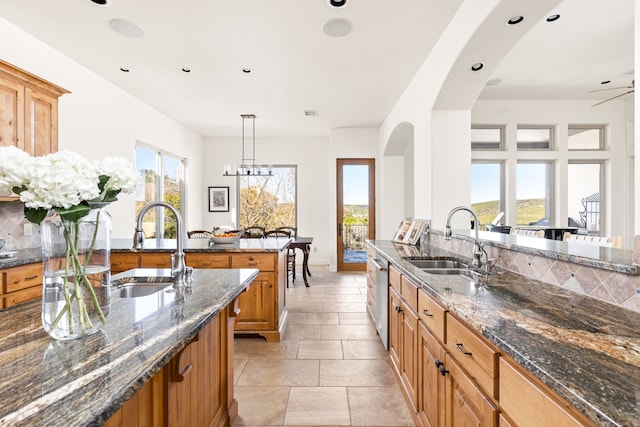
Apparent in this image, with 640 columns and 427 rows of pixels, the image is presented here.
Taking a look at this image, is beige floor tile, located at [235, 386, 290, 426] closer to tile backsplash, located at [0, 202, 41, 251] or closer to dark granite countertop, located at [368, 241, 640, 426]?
dark granite countertop, located at [368, 241, 640, 426]

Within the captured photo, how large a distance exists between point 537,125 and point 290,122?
14.4ft

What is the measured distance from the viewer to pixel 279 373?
255 centimetres

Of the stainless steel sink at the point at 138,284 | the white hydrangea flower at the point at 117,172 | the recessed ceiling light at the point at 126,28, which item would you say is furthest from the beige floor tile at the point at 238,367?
the recessed ceiling light at the point at 126,28

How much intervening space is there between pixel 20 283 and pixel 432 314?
2935 millimetres

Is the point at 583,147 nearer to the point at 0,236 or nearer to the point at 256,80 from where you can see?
the point at 256,80

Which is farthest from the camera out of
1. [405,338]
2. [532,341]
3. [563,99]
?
[563,99]

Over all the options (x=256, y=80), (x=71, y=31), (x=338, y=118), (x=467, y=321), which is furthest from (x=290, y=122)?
(x=467, y=321)

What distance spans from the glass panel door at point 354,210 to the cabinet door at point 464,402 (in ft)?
17.2

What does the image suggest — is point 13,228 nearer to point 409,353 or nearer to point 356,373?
point 356,373

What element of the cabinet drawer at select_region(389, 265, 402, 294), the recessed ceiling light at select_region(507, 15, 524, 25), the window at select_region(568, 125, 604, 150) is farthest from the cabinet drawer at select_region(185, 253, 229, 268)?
the window at select_region(568, 125, 604, 150)

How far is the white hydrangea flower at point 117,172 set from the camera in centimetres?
98

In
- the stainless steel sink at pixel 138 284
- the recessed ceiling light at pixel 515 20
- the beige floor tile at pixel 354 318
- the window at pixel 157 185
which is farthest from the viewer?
the window at pixel 157 185

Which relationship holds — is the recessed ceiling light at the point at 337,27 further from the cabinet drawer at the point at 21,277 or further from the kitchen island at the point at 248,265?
the cabinet drawer at the point at 21,277

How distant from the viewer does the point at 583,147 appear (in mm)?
5637
